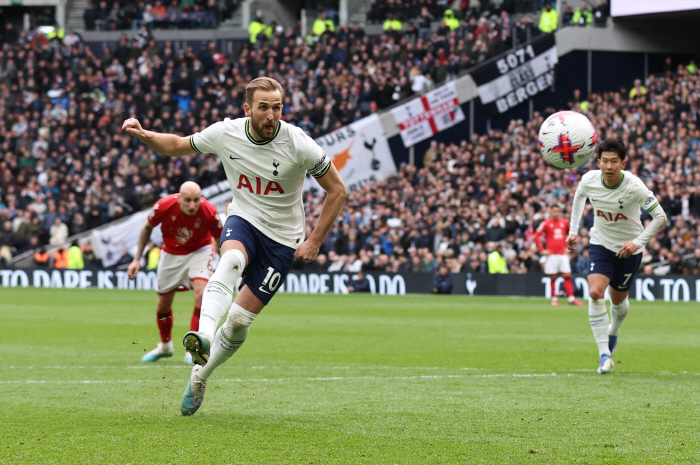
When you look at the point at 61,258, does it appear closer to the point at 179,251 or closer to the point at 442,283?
the point at 442,283

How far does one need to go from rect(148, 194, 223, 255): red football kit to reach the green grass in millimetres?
1386

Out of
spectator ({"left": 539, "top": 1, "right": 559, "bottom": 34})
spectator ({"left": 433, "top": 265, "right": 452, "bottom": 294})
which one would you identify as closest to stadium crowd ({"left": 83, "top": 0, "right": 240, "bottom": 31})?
spectator ({"left": 539, "top": 1, "right": 559, "bottom": 34})

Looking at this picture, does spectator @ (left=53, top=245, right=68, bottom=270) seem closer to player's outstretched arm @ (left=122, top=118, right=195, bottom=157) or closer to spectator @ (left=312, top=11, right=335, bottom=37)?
spectator @ (left=312, top=11, right=335, bottom=37)

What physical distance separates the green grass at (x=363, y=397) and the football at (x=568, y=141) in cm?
223

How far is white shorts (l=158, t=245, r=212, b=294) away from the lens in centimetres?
1184

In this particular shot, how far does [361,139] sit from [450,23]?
5.99m

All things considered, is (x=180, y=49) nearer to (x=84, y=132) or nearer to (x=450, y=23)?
(x=84, y=132)

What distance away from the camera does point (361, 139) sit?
108ft

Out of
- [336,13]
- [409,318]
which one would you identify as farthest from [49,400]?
[336,13]

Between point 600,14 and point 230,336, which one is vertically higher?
point 600,14

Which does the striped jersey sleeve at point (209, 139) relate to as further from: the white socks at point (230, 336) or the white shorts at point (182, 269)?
the white shorts at point (182, 269)

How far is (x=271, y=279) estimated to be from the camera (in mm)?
7316

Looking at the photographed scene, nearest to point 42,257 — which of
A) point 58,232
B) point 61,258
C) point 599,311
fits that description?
point 61,258

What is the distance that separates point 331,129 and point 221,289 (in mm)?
26817
